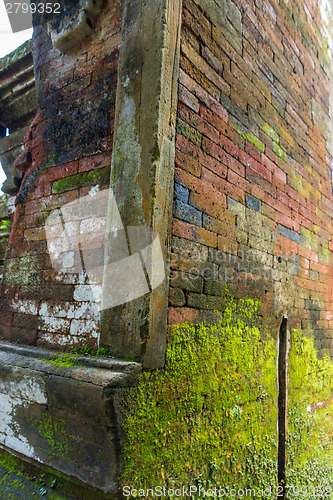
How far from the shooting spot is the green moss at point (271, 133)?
3.40 metres

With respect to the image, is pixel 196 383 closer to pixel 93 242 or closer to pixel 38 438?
pixel 38 438

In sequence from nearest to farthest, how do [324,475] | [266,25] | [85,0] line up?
1. [85,0]
2. [266,25]
3. [324,475]

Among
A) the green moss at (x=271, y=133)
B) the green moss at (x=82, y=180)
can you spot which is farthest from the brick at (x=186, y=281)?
the green moss at (x=271, y=133)

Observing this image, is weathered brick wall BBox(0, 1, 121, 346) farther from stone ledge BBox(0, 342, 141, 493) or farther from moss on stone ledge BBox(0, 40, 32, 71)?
moss on stone ledge BBox(0, 40, 32, 71)

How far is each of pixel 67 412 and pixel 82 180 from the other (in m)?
1.51

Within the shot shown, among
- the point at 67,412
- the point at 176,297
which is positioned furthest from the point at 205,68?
the point at 67,412

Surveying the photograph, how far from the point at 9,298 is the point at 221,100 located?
2399 millimetres

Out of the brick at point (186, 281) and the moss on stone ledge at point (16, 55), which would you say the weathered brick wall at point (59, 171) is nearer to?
the brick at point (186, 281)

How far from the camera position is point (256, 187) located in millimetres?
3137

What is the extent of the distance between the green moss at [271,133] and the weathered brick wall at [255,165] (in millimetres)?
11

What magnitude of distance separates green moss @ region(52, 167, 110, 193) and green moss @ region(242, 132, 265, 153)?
1.45 metres

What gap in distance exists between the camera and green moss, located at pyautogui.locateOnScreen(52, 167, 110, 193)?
224 cm

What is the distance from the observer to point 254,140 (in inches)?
124

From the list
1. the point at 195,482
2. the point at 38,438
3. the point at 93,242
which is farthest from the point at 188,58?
the point at 195,482
